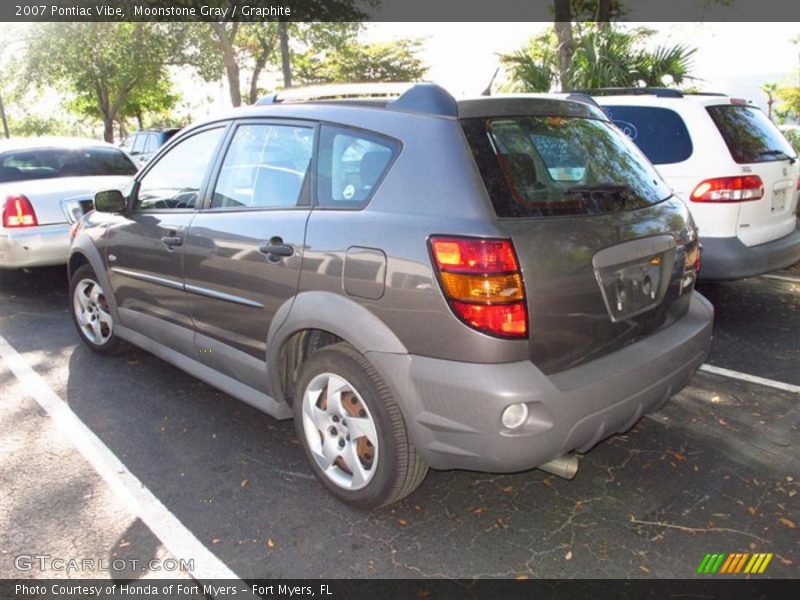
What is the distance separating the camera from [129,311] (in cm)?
429

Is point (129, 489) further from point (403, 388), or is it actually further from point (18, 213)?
→ point (18, 213)

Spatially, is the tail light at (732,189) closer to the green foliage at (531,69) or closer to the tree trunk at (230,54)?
the green foliage at (531,69)

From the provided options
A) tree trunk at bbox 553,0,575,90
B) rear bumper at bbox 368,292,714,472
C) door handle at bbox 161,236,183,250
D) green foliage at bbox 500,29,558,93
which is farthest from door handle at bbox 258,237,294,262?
tree trunk at bbox 553,0,575,90

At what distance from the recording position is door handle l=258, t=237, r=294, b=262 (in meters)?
2.93

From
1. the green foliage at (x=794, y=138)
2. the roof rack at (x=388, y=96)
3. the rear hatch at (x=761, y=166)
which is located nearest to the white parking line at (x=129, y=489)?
the roof rack at (x=388, y=96)

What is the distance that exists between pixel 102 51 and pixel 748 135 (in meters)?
23.9

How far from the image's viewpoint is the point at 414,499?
2996 mm

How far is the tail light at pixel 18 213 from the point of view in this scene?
623 centimetres

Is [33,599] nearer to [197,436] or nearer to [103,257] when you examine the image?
[197,436]

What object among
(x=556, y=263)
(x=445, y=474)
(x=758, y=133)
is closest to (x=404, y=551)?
(x=445, y=474)

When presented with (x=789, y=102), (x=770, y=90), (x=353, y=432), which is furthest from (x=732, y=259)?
(x=770, y=90)

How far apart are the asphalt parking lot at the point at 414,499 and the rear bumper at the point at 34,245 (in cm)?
247

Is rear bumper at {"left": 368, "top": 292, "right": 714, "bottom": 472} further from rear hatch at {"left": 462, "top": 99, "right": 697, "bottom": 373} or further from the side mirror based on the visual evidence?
the side mirror

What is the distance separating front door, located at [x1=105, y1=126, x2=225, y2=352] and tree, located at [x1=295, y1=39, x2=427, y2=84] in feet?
120
